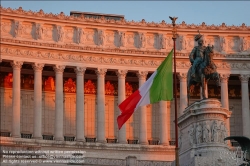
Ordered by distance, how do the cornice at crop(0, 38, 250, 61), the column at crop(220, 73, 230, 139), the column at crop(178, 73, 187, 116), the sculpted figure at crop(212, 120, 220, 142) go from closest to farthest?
the sculpted figure at crop(212, 120, 220, 142) → the cornice at crop(0, 38, 250, 61) → the column at crop(178, 73, 187, 116) → the column at crop(220, 73, 230, 139)

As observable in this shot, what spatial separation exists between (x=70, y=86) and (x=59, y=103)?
6614 millimetres

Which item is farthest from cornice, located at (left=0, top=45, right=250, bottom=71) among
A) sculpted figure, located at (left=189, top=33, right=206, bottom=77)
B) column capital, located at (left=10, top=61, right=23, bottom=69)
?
sculpted figure, located at (left=189, top=33, right=206, bottom=77)

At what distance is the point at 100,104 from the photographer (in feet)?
259

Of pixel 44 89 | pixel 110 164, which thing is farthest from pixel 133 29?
pixel 110 164

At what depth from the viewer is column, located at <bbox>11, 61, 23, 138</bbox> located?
242ft

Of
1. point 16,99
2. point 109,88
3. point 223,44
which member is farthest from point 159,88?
point 223,44

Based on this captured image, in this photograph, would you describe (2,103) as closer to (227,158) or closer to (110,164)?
(110,164)

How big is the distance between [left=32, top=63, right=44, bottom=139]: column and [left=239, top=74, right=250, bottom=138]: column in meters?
23.9

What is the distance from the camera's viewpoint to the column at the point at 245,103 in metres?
81.2

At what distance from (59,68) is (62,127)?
21.9ft

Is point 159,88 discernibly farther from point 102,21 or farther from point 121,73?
point 102,21

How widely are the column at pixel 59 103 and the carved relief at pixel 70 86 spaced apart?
5277 mm

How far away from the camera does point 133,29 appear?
82438mm

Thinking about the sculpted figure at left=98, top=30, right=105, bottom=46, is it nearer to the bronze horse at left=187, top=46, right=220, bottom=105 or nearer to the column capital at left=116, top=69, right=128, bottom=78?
the column capital at left=116, top=69, right=128, bottom=78
